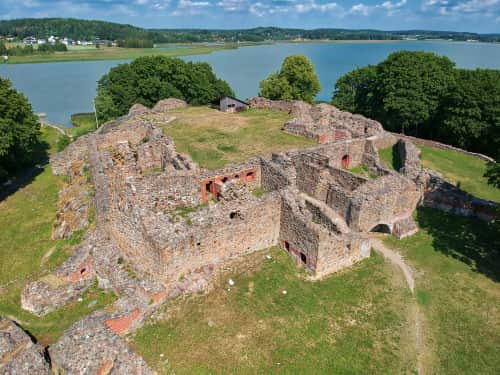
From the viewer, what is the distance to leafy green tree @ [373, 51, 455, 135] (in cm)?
3644

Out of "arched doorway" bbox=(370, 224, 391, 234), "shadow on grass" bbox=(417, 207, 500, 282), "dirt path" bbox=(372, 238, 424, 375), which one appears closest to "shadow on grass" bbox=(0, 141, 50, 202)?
"arched doorway" bbox=(370, 224, 391, 234)

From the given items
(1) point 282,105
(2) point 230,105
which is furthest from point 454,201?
(2) point 230,105

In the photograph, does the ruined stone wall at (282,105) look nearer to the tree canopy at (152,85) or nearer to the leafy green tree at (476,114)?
the tree canopy at (152,85)

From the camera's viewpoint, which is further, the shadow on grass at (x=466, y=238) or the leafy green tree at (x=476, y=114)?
the leafy green tree at (x=476, y=114)

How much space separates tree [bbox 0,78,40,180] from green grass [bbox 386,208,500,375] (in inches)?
986

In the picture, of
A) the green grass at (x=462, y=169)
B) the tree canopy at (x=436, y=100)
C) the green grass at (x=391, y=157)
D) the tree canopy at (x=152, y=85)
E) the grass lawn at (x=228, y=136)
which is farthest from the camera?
the tree canopy at (x=152, y=85)

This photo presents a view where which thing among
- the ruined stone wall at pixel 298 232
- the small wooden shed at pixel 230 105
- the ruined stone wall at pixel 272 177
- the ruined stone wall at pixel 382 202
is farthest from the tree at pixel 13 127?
the ruined stone wall at pixel 382 202

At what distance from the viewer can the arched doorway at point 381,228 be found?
62.9 feet

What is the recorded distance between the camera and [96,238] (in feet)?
54.5

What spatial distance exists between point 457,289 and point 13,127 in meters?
28.5

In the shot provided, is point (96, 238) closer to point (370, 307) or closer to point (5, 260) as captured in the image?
point (5, 260)

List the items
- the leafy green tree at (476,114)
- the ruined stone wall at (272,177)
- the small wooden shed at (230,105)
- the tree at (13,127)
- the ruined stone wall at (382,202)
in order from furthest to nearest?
the small wooden shed at (230,105)
the leafy green tree at (476,114)
the tree at (13,127)
the ruined stone wall at (272,177)
the ruined stone wall at (382,202)

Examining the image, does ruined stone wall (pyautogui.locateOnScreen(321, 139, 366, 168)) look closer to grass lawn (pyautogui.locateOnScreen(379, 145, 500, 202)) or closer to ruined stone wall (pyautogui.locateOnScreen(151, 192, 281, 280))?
grass lawn (pyautogui.locateOnScreen(379, 145, 500, 202))

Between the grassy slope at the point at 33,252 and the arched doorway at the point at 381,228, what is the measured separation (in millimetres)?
13670
